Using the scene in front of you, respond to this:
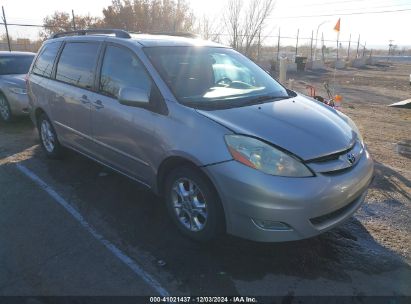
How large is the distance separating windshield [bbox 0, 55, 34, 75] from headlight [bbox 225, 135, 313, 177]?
24.1ft

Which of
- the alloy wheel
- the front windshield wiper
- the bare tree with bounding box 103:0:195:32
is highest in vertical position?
the bare tree with bounding box 103:0:195:32

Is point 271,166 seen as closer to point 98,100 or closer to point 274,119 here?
point 274,119

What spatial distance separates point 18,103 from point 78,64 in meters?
3.71

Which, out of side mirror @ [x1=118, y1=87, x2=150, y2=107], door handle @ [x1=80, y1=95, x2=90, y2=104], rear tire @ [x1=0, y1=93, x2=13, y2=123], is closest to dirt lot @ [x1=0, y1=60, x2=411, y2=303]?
door handle @ [x1=80, y1=95, x2=90, y2=104]

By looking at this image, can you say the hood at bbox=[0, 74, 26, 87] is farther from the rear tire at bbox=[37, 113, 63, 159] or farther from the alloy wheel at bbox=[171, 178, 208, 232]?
the alloy wheel at bbox=[171, 178, 208, 232]

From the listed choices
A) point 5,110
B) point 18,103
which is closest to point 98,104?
point 18,103

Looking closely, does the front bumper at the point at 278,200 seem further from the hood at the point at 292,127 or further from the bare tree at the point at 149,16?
the bare tree at the point at 149,16

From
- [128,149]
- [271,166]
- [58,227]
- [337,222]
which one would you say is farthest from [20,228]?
[337,222]

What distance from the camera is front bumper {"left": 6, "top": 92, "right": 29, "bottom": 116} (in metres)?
7.44

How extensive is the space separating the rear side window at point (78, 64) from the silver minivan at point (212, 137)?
0.07 feet

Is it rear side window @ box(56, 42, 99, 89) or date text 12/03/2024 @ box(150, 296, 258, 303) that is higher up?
rear side window @ box(56, 42, 99, 89)

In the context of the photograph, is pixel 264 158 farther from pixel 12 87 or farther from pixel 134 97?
pixel 12 87

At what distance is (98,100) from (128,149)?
A: 729 mm

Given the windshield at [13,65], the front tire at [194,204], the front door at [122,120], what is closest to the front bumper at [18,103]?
the windshield at [13,65]
